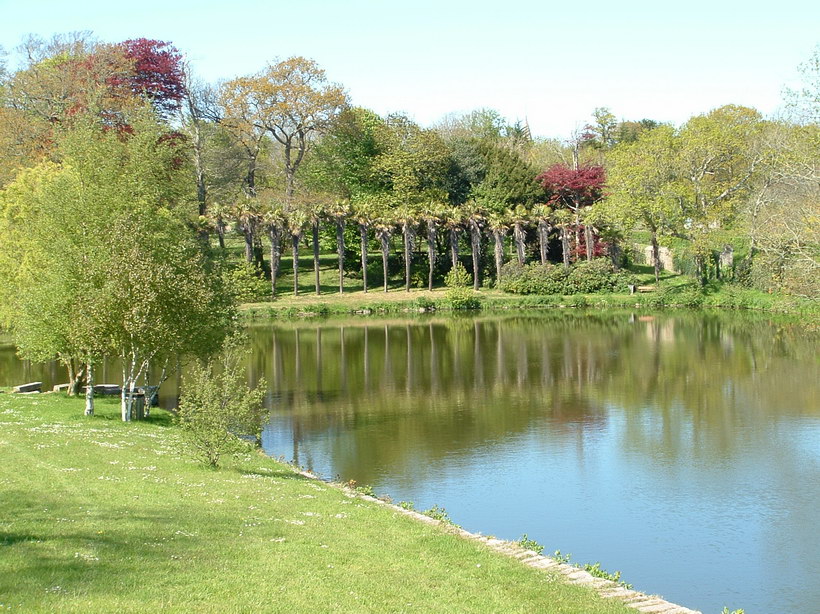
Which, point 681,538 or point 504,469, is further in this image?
point 504,469

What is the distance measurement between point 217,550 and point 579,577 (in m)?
5.59

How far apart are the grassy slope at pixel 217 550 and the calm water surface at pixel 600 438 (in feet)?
12.7

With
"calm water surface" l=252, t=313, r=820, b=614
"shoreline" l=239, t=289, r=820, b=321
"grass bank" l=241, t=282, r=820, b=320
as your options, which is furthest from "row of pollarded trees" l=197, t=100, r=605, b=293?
"calm water surface" l=252, t=313, r=820, b=614

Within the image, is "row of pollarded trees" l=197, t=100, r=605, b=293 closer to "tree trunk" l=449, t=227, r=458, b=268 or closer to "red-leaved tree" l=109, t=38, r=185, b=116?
"tree trunk" l=449, t=227, r=458, b=268

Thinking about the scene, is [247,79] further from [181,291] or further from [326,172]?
[181,291]

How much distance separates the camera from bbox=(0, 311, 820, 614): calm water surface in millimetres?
17641

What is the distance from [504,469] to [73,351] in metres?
14.4

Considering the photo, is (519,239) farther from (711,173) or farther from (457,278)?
(711,173)

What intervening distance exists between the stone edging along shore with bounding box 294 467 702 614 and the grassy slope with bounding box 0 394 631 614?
433mm

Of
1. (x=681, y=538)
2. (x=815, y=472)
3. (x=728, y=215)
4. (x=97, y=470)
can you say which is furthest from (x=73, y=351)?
(x=728, y=215)

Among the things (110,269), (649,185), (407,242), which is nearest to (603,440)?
(110,269)

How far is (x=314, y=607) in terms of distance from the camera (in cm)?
1053

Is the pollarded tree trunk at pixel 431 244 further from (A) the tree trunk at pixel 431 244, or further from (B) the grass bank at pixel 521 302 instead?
(B) the grass bank at pixel 521 302

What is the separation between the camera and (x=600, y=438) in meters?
27.9
